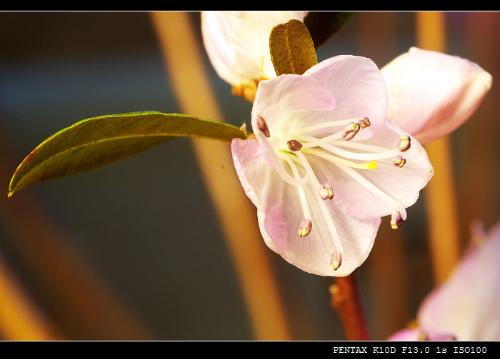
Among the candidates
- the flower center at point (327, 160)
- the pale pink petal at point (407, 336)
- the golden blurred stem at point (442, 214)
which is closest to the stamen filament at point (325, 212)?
the flower center at point (327, 160)

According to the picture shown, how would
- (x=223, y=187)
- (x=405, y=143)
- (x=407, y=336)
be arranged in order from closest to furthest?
1. (x=405, y=143)
2. (x=407, y=336)
3. (x=223, y=187)

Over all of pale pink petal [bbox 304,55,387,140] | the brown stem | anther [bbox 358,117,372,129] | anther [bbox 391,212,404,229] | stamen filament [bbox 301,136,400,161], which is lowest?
the brown stem

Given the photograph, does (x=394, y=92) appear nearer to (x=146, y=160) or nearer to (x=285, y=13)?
(x=285, y=13)

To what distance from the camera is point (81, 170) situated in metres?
0.41

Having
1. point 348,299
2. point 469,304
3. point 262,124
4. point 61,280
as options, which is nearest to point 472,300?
point 469,304

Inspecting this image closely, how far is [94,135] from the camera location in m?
0.40

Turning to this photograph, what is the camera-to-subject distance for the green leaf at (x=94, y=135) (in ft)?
1.25

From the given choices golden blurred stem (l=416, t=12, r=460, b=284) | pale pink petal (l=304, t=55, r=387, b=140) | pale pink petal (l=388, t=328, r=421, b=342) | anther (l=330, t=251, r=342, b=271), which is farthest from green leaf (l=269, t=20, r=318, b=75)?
golden blurred stem (l=416, t=12, r=460, b=284)

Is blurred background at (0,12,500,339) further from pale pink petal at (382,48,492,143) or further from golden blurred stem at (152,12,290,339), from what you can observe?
pale pink petal at (382,48,492,143)

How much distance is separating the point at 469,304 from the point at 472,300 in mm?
10

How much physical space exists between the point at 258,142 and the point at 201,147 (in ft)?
1.11

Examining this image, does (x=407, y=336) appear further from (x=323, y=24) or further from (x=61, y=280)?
(x=61, y=280)

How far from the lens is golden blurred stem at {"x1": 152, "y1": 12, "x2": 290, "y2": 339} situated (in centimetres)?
71
